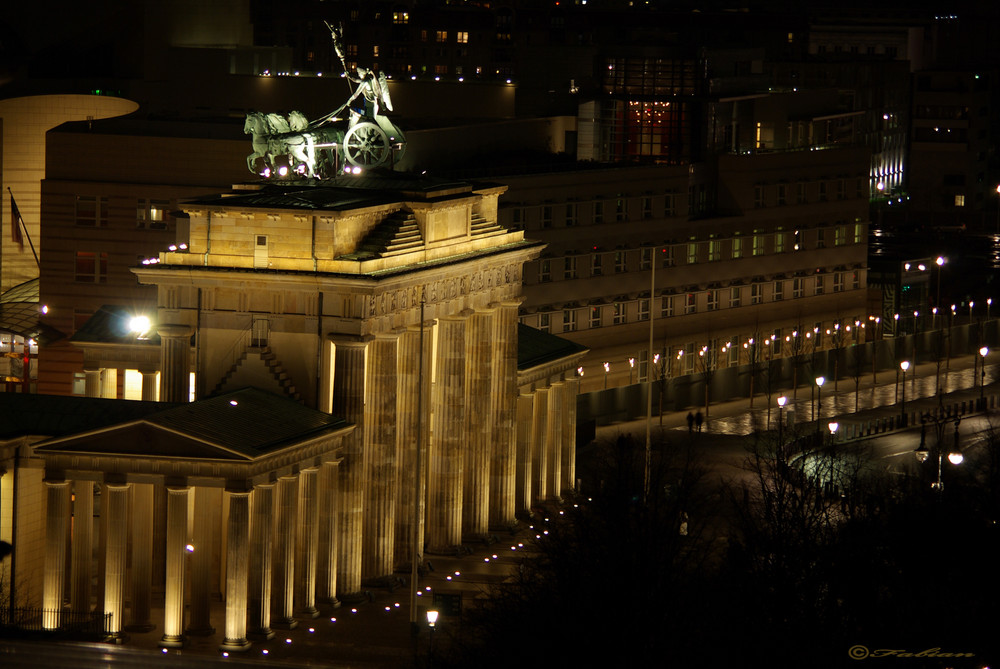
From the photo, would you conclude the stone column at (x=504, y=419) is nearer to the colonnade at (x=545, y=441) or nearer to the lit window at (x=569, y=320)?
the colonnade at (x=545, y=441)

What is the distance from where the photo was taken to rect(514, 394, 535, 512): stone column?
110 meters

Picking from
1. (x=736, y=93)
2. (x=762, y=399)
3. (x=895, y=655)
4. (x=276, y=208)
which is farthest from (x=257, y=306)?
(x=736, y=93)

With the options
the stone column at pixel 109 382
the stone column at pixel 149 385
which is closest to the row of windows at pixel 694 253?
the stone column at pixel 109 382

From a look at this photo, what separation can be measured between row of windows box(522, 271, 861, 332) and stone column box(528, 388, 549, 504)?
33064 millimetres

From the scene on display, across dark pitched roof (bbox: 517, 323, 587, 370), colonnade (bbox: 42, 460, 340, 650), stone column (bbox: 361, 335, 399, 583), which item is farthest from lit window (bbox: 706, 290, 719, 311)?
colonnade (bbox: 42, 460, 340, 650)

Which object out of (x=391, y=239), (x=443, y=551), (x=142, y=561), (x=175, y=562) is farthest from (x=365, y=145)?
(x=175, y=562)

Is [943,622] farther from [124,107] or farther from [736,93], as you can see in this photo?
[736,93]

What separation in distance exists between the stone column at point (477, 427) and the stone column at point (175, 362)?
15273 millimetres

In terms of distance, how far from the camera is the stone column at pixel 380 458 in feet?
300

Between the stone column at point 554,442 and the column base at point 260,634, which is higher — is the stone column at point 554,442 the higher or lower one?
the higher one

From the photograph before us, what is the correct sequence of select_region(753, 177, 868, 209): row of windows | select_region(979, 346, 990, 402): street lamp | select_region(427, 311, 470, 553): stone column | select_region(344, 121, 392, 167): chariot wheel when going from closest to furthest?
select_region(344, 121, 392, 167): chariot wheel → select_region(427, 311, 470, 553): stone column → select_region(979, 346, 990, 402): street lamp → select_region(753, 177, 868, 209): row of windows

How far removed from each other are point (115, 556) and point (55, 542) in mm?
2387

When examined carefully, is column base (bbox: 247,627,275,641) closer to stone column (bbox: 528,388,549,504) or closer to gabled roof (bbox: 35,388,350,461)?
gabled roof (bbox: 35,388,350,461)

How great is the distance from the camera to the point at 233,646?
81062 millimetres
